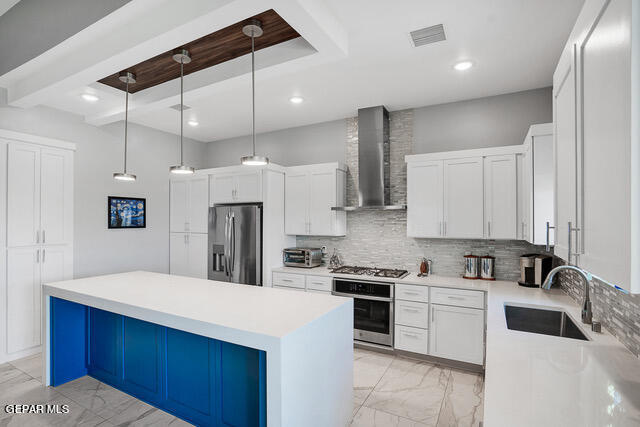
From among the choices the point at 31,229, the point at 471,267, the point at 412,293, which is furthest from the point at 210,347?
the point at 31,229

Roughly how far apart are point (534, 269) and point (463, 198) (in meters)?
0.93

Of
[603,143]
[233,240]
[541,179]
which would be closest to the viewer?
[603,143]

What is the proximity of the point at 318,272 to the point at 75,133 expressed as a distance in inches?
134

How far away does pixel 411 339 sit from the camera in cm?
348

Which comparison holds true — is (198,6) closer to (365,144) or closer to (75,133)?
(365,144)

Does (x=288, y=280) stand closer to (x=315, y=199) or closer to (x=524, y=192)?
(x=315, y=199)

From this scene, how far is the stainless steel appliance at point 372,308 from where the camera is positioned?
3576 mm

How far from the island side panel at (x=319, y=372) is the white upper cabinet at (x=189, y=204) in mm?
3117

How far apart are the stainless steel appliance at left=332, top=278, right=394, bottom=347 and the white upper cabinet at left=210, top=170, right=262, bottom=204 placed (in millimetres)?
1591

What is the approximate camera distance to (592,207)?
3.40 ft

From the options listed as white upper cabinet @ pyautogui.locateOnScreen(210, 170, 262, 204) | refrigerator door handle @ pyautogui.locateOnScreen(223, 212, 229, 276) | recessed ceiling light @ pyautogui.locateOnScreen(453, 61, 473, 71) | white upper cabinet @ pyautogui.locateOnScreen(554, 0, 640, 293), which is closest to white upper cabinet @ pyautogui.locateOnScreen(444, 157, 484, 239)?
recessed ceiling light @ pyautogui.locateOnScreen(453, 61, 473, 71)

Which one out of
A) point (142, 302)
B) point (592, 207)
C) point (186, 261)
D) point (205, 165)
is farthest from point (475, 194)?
point (205, 165)

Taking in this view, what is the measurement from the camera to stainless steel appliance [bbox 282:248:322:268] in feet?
13.9

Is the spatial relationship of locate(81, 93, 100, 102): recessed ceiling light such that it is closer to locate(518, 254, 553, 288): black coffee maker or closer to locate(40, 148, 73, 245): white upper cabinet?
locate(40, 148, 73, 245): white upper cabinet
